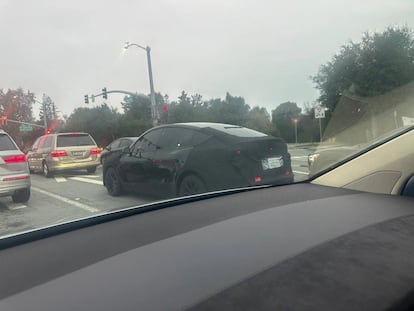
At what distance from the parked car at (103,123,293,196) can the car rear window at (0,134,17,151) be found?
0.75 metres

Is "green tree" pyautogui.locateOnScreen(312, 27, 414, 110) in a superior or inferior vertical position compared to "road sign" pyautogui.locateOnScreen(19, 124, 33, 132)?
superior

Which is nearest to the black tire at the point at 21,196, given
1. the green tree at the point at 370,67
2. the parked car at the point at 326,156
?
the parked car at the point at 326,156

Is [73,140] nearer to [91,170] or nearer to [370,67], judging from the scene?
[91,170]

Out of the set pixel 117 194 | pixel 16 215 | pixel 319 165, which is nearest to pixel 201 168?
pixel 117 194

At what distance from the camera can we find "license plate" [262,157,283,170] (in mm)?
3208

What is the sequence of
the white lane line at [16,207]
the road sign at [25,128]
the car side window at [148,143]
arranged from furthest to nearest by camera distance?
1. the car side window at [148,143]
2. the road sign at [25,128]
3. the white lane line at [16,207]

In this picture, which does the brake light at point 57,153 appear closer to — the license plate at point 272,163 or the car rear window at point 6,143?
the car rear window at point 6,143

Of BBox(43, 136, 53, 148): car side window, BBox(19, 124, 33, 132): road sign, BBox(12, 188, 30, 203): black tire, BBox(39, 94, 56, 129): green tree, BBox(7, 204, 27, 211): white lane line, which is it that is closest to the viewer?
BBox(7, 204, 27, 211): white lane line

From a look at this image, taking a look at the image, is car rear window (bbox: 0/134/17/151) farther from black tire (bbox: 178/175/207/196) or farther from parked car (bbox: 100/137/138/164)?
black tire (bbox: 178/175/207/196)

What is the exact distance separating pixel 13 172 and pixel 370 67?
144 inches

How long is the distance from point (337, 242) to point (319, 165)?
157 cm

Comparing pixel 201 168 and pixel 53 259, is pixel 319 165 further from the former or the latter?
pixel 53 259

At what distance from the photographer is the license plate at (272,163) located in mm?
3208

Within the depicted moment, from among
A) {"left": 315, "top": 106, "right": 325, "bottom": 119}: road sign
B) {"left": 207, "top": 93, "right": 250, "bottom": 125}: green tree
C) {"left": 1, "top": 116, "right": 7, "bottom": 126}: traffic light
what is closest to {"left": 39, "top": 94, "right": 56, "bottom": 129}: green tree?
{"left": 1, "top": 116, "right": 7, "bottom": 126}: traffic light
